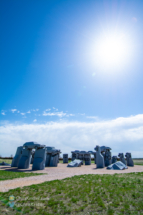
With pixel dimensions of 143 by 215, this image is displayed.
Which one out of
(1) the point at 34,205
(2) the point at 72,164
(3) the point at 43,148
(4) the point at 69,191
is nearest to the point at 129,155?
(2) the point at 72,164

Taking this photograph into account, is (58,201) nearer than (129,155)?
Yes

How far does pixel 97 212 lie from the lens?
16.5 ft

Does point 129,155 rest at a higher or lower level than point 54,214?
higher

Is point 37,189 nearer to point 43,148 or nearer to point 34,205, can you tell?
point 34,205

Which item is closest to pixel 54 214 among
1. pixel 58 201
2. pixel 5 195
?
pixel 58 201

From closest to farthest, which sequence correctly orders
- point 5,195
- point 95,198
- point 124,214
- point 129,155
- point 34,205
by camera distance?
1. point 124,214
2. point 34,205
3. point 95,198
4. point 5,195
5. point 129,155

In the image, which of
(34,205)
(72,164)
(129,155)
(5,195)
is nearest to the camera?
(34,205)

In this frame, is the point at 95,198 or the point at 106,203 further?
the point at 95,198

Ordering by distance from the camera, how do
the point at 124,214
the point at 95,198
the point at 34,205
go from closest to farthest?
1. the point at 124,214
2. the point at 34,205
3. the point at 95,198

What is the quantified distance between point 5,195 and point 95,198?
465cm

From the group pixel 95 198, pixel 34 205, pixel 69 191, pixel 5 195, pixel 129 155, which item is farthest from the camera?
pixel 129 155

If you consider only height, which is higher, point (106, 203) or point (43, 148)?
point (43, 148)

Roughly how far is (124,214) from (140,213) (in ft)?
2.08

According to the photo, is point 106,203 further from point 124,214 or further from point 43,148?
point 43,148
